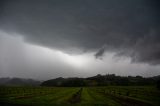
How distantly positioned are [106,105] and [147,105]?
29.7ft

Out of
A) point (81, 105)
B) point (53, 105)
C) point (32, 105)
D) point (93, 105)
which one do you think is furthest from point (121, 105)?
point (32, 105)

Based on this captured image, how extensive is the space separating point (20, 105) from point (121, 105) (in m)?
20.5

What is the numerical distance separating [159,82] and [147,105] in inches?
2636

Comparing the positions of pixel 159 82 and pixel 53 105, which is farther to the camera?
pixel 159 82

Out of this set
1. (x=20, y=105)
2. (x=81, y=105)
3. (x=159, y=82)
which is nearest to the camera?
(x=20, y=105)

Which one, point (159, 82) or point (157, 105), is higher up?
point (159, 82)

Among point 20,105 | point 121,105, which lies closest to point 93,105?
point 121,105

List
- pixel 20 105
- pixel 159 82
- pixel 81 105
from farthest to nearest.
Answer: pixel 159 82, pixel 81 105, pixel 20 105

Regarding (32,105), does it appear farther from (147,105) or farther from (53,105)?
(147,105)

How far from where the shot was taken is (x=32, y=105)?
108 ft

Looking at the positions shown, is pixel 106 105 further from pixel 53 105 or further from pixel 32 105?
pixel 32 105

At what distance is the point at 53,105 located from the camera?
112ft

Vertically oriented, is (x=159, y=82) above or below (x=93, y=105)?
above

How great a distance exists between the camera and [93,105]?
3538 cm
